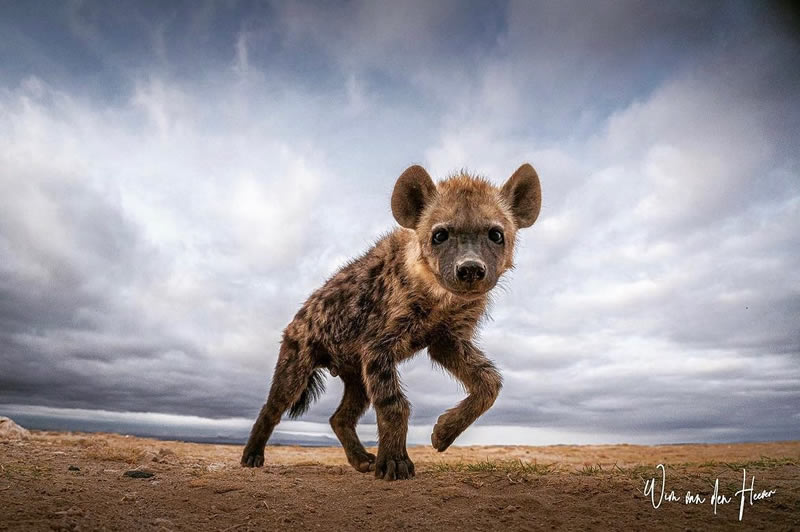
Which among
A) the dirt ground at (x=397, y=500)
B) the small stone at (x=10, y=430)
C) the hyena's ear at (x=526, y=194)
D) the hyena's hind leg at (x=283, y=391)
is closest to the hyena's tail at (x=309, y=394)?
the hyena's hind leg at (x=283, y=391)

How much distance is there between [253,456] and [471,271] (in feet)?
14.0

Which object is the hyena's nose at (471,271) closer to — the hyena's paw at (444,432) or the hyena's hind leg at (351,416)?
the hyena's paw at (444,432)

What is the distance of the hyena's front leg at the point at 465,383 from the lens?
5.85 m

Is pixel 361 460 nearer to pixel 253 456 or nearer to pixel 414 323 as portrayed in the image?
pixel 253 456

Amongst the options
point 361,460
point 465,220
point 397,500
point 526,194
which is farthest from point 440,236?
point 361,460

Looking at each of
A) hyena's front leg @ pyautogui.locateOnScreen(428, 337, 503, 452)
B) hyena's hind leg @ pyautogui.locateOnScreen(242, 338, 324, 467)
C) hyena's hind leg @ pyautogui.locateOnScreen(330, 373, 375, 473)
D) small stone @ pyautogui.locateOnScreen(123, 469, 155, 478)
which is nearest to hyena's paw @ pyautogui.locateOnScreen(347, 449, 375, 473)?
hyena's hind leg @ pyautogui.locateOnScreen(330, 373, 375, 473)

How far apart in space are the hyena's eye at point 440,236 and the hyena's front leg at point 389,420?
55.2 inches

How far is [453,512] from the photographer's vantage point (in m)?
4.34

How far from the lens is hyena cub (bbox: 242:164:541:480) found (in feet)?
18.4

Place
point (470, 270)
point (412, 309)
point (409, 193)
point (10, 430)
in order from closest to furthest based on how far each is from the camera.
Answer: point (470, 270) → point (412, 309) → point (409, 193) → point (10, 430)

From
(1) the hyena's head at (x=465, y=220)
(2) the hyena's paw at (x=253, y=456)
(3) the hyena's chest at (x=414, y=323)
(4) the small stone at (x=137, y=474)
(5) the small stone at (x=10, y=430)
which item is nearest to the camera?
(1) the hyena's head at (x=465, y=220)

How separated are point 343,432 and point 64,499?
3547mm

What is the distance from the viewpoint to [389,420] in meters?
5.58

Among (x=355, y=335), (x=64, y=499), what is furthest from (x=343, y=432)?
(x=64, y=499)
